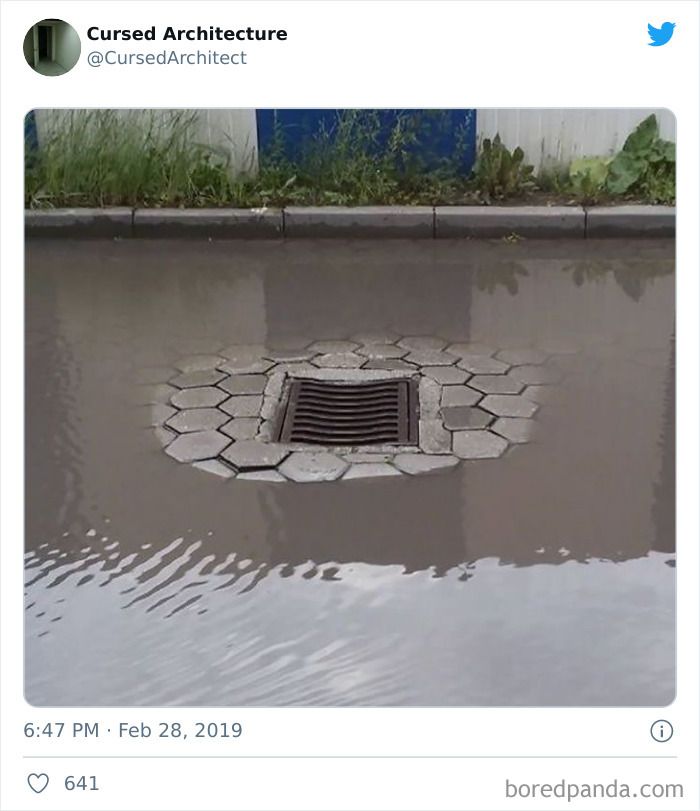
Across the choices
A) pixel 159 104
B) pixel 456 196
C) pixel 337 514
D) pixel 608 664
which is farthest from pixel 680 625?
pixel 456 196

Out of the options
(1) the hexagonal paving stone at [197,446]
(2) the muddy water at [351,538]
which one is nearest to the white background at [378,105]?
(2) the muddy water at [351,538]

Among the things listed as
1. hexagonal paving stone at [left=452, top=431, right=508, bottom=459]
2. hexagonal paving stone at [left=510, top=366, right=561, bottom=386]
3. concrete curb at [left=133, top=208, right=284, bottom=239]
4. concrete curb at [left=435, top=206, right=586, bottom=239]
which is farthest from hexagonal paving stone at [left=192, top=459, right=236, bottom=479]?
concrete curb at [left=435, top=206, right=586, bottom=239]

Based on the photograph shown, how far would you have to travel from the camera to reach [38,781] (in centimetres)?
182

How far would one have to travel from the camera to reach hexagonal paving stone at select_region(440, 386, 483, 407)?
4400mm

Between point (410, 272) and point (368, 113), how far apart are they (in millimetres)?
1341

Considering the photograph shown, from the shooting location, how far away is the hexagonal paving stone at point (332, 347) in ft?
16.0

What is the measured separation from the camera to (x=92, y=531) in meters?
3.49

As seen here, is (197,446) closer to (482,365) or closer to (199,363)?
(199,363)

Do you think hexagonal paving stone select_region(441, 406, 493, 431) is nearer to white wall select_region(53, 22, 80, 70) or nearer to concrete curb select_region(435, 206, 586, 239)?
concrete curb select_region(435, 206, 586, 239)

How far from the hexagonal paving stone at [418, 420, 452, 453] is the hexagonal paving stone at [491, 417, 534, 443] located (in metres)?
0.18

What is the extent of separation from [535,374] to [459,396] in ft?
1.17

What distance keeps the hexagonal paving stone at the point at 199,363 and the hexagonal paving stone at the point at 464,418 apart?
3.32 ft

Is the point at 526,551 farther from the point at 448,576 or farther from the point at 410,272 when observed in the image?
the point at 410,272

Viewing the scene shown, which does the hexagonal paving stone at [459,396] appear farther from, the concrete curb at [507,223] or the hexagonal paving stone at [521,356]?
the concrete curb at [507,223]
